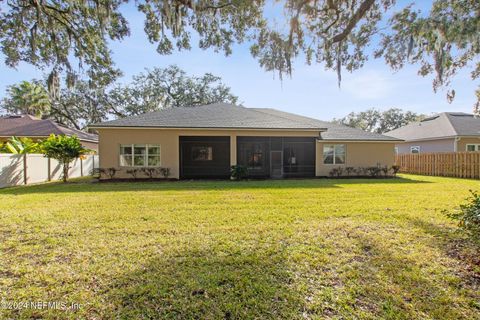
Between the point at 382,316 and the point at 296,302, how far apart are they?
2.80ft

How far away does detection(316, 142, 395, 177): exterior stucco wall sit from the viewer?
50.3ft

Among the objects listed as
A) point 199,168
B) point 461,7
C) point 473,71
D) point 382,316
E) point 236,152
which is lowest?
point 382,316

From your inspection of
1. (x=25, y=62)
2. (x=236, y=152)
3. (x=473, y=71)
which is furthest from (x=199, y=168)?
(x=473, y=71)

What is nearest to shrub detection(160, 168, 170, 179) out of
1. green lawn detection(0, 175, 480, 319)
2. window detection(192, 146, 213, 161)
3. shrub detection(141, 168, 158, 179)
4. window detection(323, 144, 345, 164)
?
shrub detection(141, 168, 158, 179)

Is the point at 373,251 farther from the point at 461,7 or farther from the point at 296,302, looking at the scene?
the point at 461,7

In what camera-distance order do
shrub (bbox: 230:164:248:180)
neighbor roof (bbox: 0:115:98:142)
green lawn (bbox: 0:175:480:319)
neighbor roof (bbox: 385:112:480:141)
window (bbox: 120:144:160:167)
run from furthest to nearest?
neighbor roof (bbox: 0:115:98:142) < neighbor roof (bbox: 385:112:480:141) < window (bbox: 120:144:160:167) < shrub (bbox: 230:164:248:180) < green lawn (bbox: 0:175:480:319)

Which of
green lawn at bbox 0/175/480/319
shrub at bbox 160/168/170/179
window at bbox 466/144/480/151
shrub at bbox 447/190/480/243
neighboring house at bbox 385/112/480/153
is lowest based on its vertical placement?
green lawn at bbox 0/175/480/319

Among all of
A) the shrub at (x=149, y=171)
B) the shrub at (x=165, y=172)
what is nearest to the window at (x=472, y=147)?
the shrub at (x=165, y=172)

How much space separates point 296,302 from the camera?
8.60ft

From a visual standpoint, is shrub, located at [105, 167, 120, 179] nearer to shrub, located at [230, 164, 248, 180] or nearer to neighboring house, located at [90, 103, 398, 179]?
neighboring house, located at [90, 103, 398, 179]

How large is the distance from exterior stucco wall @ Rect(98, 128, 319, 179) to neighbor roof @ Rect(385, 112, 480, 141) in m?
13.1

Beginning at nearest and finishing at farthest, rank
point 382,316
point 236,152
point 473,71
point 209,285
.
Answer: point 382,316
point 209,285
point 473,71
point 236,152

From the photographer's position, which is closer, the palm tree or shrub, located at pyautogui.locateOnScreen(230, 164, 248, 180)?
shrub, located at pyautogui.locateOnScreen(230, 164, 248, 180)

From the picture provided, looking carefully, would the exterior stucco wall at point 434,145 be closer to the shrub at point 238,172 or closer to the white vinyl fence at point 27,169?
the shrub at point 238,172
